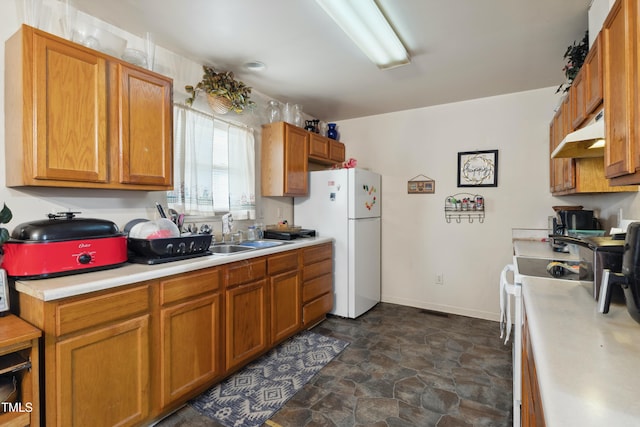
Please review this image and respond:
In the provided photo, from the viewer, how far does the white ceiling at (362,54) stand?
1.92 meters

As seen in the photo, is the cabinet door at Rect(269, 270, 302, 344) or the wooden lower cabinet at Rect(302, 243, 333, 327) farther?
the wooden lower cabinet at Rect(302, 243, 333, 327)

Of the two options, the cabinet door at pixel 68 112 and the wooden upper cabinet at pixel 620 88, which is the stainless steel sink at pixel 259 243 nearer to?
the cabinet door at pixel 68 112

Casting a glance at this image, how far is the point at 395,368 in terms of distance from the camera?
2.39 metres

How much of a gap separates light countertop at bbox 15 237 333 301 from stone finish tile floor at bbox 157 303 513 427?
2.88 ft

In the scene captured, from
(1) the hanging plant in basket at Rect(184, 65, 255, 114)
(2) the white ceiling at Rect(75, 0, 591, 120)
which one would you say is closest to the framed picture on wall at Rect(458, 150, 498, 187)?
(2) the white ceiling at Rect(75, 0, 591, 120)

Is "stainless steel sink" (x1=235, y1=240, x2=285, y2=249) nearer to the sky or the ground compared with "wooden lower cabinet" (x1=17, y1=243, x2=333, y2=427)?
nearer to the sky

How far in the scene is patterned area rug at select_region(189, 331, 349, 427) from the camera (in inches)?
73.7

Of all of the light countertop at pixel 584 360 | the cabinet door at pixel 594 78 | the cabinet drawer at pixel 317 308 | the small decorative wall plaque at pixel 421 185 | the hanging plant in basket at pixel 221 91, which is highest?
the hanging plant in basket at pixel 221 91

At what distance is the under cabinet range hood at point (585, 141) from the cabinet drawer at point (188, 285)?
207 cm

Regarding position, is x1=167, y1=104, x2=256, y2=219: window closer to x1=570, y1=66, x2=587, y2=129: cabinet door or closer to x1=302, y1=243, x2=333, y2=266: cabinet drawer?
x1=302, y1=243, x2=333, y2=266: cabinet drawer

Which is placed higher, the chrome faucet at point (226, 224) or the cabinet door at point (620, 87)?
the cabinet door at point (620, 87)

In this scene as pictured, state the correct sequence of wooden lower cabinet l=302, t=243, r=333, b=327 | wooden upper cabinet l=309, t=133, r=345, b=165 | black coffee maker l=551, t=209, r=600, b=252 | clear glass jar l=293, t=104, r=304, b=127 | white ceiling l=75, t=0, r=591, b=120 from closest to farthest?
1. white ceiling l=75, t=0, r=591, b=120
2. black coffee maker l=551, t=209, r=600, b=252
3. wooden lower cabinet l=302, t=243, r=333, b=327
4. clear glass jar l=293, t=104, r=304, b=127
5. wooden upper cabinet l=309, t=133, r=345, b=165

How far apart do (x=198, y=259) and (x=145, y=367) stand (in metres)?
0.64

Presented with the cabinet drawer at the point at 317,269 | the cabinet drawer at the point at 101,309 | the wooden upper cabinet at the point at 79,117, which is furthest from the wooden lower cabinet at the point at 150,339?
the wooden upper cabinet at the point at 79,117
